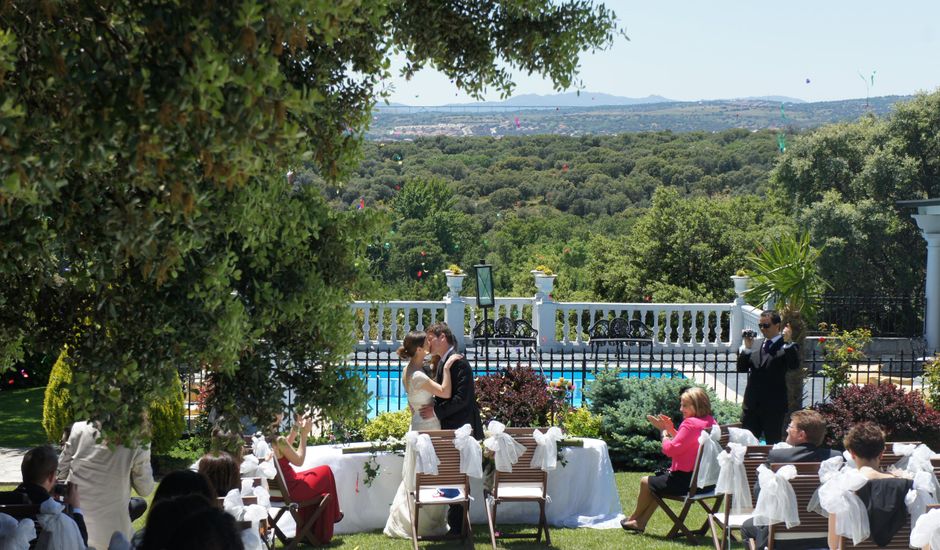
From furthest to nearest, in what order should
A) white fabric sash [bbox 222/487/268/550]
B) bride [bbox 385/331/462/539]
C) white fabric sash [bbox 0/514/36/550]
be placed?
A: bride [bbox 385/331/462/539], white fabric sash [bbox 222/487/268/550], white fabric sash [bbox 0/514/36/550]

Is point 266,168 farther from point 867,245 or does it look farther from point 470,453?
point 867,245

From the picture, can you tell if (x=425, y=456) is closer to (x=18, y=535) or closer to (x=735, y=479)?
(x=735, y=479)

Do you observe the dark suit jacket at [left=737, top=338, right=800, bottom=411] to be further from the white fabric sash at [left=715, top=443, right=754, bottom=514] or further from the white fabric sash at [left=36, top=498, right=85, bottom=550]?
the white fabric sash at [left=36, top=498, right=85, bottom=550]

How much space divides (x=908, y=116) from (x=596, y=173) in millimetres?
34796

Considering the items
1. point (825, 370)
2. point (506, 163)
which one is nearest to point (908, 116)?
point (825, 370)

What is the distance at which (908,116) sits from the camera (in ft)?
89.4

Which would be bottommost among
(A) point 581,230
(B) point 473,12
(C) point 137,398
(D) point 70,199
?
(A) point 581,230

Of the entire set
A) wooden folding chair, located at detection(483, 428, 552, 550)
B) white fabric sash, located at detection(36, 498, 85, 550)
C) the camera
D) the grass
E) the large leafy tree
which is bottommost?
the grass

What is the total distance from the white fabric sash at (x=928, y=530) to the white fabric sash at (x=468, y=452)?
11.0 feet

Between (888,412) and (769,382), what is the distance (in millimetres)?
2405

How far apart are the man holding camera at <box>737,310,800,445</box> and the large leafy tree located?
4962mm

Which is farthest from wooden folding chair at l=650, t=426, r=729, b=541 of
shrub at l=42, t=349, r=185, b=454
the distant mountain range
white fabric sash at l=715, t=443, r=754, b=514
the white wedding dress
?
the distant mountain range

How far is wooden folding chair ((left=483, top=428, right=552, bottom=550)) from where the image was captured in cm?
836

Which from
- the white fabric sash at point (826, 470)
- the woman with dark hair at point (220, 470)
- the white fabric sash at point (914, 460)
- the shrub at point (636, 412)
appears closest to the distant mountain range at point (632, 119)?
the shrub at point (636, 412)
